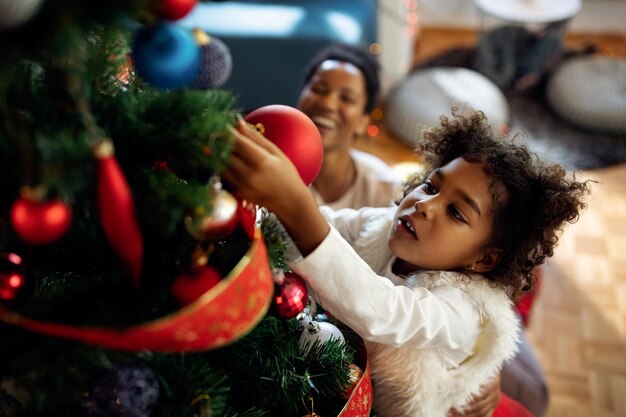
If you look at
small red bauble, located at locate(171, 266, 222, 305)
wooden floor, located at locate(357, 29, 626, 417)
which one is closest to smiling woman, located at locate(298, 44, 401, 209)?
wooden floor, located at locate(357, 29, 626, 417)

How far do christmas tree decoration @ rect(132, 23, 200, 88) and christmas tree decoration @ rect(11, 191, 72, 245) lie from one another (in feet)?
0.46

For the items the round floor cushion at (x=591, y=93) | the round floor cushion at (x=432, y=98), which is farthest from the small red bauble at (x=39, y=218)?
the round floor cushion at (x=591, y=93)

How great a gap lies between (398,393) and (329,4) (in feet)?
6.04

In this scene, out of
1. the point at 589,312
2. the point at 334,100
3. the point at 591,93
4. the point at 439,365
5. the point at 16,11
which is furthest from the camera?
the point at 591,93

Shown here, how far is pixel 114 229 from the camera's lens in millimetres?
467

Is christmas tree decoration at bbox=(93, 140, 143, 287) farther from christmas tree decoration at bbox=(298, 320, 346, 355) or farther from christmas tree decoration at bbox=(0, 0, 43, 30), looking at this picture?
christmas tree decoration at bbox=(298, 320, 346, 355)

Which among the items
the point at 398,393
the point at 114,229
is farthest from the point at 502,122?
the point at 114,229

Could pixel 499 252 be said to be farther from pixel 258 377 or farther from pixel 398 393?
pixel 258 377

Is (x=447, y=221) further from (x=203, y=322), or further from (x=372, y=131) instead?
(x=372, y=131)

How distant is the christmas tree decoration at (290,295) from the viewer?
630 millimetres

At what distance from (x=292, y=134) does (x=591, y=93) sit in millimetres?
2520

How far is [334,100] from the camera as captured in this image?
1.53 m

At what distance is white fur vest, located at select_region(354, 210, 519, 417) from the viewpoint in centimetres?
83

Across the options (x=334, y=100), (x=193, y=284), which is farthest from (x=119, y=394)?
(x=334, y=100)
